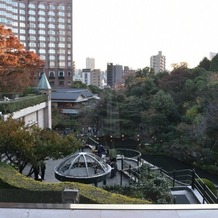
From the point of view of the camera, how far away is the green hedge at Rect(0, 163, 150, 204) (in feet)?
25.3

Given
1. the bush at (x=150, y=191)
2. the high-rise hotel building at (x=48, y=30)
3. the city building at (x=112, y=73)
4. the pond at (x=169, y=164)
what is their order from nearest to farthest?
the bush at (x=150, y=191)
the pond at (x=169, y=164)
the high-rise hotel building at (x=48, y=30)
the city building at (x=112, y=73)

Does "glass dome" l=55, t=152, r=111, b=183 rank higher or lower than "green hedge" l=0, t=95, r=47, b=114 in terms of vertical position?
lower

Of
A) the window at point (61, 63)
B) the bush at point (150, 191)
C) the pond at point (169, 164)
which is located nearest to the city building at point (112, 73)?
the window at point (61, 63)

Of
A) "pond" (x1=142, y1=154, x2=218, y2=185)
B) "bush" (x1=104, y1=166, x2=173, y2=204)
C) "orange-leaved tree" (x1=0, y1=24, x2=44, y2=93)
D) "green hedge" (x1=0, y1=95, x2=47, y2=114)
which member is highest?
"orange-leaved tree" (x1=0, y1=24, x2=44, y2=93)

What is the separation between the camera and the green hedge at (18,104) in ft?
63.6

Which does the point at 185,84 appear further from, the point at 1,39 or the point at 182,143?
the point at 1,39

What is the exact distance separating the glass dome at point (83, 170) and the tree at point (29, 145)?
825 millimetres

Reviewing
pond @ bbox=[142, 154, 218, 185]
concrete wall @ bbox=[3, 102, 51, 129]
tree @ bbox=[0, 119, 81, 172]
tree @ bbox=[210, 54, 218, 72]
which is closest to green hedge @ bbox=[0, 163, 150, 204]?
tree @ bbox=[0, 119, 81, 172]

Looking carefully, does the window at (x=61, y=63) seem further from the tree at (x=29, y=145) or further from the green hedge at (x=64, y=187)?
the green hedge at (x=64, y=187)

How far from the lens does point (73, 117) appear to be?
135ft

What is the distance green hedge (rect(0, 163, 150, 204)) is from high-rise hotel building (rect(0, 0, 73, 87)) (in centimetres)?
6698

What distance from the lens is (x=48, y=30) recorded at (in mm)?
81000

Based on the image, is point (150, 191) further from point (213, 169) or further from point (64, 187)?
point (213, 169)

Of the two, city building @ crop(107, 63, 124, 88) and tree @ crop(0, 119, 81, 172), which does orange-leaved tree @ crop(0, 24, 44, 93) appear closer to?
tree @ crop(0, 119, 81, 172)
